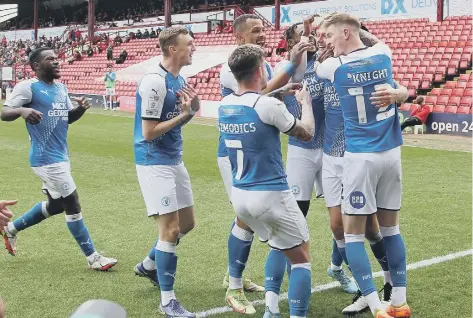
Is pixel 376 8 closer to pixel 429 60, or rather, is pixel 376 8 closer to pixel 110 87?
pixel 429 60

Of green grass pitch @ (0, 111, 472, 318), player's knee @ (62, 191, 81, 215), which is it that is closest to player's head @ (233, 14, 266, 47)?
green grass pitch @ (0, 111, 472, 318)

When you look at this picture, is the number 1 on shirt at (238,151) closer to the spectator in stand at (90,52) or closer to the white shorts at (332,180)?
the white shorts at (332,180)

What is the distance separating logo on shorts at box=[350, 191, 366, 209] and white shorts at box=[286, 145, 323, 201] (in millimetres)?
804

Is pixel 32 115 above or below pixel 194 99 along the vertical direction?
below

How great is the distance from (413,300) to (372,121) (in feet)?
5.09

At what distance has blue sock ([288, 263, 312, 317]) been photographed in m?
4.04

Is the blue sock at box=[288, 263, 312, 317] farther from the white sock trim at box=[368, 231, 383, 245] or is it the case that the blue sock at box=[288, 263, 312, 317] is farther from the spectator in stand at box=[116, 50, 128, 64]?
the spectator in stand at box=[116, 50, 128, 64]

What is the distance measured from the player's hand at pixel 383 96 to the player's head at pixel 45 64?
3.26 metres

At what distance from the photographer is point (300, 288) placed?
→ 4039mm

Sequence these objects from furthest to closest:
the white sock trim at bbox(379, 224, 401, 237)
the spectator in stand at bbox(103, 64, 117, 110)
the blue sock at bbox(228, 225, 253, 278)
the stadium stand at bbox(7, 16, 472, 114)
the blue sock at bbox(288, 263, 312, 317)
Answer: the spectator in stand at bbox(103, 64, 117, 110), the stadium stand at bbox(7, 16, 472, 114), the blue sock at bbox(228, 225, 253, 278), the white sock trim at bbox(379, 224, 401, 237), the blue sock at bbox(288, 263, 312, 317)

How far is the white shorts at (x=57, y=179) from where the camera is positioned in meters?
5.98

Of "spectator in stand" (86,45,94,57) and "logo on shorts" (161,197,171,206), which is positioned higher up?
"spectator in stand" (86,45,94,57)

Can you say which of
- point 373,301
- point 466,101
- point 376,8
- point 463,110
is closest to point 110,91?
point 376,8

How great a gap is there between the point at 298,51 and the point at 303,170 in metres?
1.02
